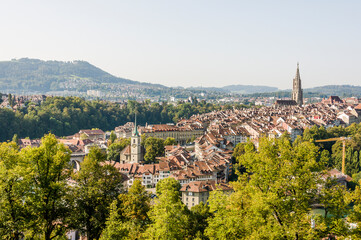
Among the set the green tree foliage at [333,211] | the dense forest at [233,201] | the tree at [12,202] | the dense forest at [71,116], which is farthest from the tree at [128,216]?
the dense forest at [71,116]

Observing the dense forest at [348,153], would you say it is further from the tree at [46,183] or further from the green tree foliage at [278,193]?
the tree at [46,183]

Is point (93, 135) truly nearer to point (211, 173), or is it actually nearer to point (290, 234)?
point (211, 173)

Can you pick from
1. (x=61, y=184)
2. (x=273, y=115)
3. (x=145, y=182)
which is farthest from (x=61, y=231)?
(x=273, y=115)

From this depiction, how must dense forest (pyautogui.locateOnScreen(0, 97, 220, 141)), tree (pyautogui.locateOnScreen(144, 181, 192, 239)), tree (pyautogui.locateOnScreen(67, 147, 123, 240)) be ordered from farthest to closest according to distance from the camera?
1. dense forest (pyautogui.locateOnScreen(0, 97, 220, 141))
2. tree (pyautogui.locateOnScreen(67, 147, 123, 240))
3. tree (pyautogui.locateOnScreen(144, 181, 192, 239))

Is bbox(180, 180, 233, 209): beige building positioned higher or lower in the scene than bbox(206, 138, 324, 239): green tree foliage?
lower

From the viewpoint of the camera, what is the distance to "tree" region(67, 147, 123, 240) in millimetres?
16688

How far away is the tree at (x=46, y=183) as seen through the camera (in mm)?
13723

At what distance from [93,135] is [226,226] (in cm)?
7056

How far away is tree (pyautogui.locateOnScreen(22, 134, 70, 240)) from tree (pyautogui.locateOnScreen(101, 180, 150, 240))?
Answer: 80.4 inches

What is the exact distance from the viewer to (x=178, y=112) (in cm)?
12200

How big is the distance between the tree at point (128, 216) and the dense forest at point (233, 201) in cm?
5

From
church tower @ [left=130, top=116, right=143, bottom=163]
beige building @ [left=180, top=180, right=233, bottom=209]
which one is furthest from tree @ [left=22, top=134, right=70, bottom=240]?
church tower @ [left=130, top=116, right=143, bottom=163]

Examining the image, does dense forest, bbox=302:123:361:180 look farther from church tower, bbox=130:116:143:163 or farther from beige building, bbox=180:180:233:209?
church tower, bbox=130:116:143:163

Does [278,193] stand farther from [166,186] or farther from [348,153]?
[348,153]
